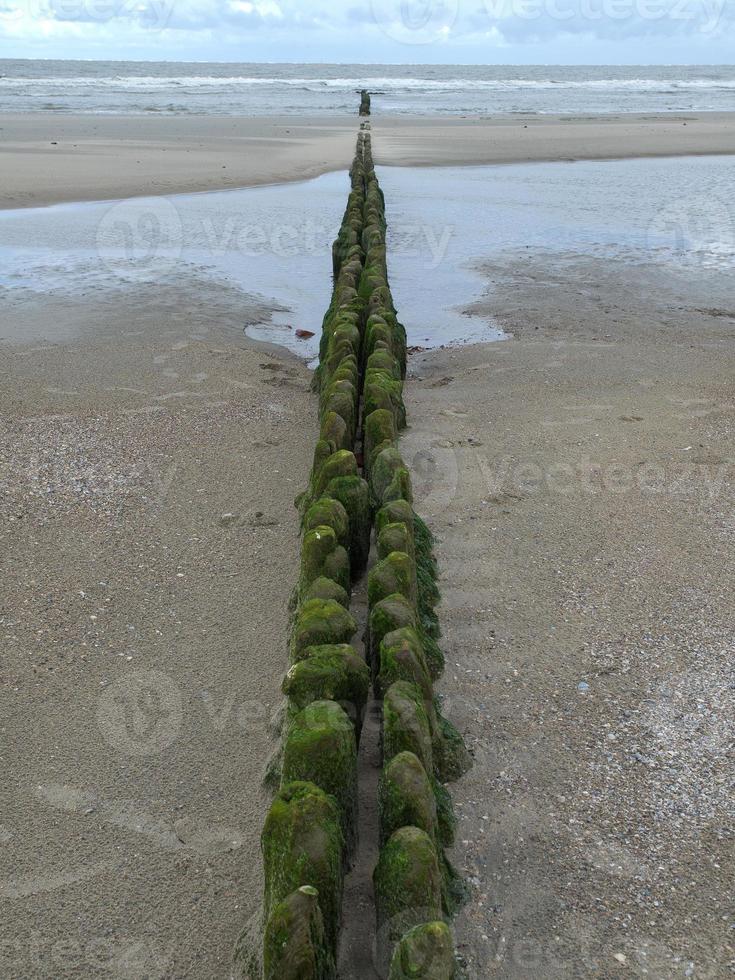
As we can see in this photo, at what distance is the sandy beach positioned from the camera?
3096 millimetres

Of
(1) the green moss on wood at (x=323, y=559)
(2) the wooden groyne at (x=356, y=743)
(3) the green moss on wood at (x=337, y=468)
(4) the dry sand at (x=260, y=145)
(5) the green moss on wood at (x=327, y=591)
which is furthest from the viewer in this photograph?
(4) the dry sand at (x=260, y=145)

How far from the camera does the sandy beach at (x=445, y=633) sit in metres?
3.10

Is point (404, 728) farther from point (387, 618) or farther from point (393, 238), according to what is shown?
point (393, 238)

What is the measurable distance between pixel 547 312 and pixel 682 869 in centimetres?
783

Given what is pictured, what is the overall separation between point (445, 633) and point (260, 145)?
→ 24.9m

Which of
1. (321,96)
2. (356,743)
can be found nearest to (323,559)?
(356,743)

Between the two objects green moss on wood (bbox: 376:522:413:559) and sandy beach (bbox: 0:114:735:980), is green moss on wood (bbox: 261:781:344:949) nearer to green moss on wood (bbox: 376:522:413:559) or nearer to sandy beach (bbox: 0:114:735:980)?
sandy beach (bbox: 0:114:735:980)

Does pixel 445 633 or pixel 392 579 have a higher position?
pixel 392 579

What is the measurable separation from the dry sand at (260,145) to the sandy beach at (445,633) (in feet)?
37.4

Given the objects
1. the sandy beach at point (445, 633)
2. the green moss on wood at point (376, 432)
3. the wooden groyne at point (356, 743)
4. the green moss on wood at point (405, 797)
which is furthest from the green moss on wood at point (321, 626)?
the green moss on wood at point (376, 432)

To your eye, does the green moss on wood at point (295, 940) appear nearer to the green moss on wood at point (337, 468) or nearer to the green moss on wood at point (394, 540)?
the green moss on wood at point (394, 540)

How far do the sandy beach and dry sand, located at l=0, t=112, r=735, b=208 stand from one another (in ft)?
37.4

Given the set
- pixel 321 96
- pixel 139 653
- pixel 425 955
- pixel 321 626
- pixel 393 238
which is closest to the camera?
pixel 425 955

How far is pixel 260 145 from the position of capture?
1064 inches
